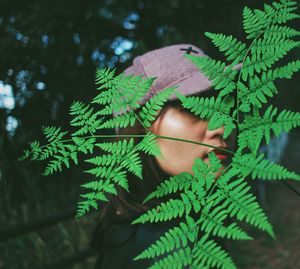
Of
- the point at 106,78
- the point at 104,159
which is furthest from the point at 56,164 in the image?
the point at 106,78

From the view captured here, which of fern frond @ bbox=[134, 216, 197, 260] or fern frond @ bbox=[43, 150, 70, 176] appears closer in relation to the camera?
fern frond @ bbox=[134, 216, 197, 260]

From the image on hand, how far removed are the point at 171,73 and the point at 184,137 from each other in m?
0.23

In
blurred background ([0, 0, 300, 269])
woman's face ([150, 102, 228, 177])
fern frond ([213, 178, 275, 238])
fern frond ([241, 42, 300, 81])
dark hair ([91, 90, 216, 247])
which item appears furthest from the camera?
blurred background ([0, 0, 300, 269])

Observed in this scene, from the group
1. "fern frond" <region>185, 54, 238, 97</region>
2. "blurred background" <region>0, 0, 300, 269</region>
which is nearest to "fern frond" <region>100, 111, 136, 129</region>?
"fern frond" <region>185, 54, 238, 97</region>

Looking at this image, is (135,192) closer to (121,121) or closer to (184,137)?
(184,137)

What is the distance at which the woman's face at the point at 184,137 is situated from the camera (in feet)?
3.48

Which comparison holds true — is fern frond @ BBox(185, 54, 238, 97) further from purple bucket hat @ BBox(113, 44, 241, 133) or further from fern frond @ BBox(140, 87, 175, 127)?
purple bucket hat @ BBox(113, 44, 241, 133)

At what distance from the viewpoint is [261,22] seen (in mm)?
666

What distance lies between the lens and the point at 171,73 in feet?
3.75

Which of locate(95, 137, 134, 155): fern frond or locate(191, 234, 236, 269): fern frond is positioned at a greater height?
locate(95, 137, 134, 155): fern frond

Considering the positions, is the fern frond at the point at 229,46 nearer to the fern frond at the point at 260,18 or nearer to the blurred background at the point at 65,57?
the fern frond at the point at 260,18

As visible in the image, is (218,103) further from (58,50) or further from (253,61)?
(58,50)

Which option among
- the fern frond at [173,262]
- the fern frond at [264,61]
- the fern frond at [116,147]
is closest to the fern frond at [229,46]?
the fern frond at [264,61]

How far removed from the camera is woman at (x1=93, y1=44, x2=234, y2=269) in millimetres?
1070
